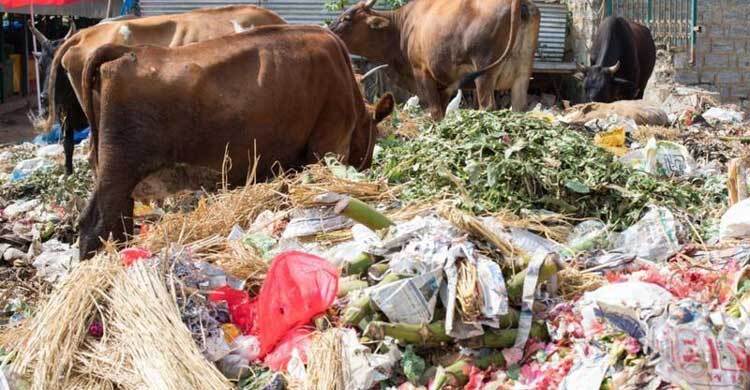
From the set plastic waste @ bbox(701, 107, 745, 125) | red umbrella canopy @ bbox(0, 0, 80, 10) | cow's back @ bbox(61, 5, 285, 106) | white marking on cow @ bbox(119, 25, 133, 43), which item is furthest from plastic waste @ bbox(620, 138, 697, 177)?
red umbrella canopy @ bbox(0, 0, 80, 10)

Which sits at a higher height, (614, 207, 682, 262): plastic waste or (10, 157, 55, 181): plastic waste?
(614, 207, 682, 262): plastic waste

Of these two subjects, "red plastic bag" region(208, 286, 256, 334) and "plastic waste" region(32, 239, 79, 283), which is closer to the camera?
"red plastic bag" region(208, 286, 256, 334)

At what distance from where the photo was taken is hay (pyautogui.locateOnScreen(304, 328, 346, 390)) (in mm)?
4176

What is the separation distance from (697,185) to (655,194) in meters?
0.85

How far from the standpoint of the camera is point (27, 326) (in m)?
4.62

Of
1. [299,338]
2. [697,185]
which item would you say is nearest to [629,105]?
[697,185]

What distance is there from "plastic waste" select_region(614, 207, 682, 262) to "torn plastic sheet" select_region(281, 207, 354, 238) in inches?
54.3

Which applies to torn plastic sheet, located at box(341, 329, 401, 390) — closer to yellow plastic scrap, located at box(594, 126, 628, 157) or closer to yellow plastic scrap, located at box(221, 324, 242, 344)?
yellow plastic scrap, located at box(221, 324, 242, 344)

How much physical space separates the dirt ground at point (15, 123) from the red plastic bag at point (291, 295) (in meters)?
12.3

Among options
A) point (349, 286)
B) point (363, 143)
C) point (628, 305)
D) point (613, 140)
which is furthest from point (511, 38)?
point (628, 305)

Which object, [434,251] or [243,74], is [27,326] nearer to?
[434,251]

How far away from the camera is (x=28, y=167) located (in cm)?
1064

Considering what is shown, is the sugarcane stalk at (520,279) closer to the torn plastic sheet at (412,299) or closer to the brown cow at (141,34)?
the torn plastic sheet at (412,299)

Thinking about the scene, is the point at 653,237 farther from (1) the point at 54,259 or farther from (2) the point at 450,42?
(2) the point at 450,42
